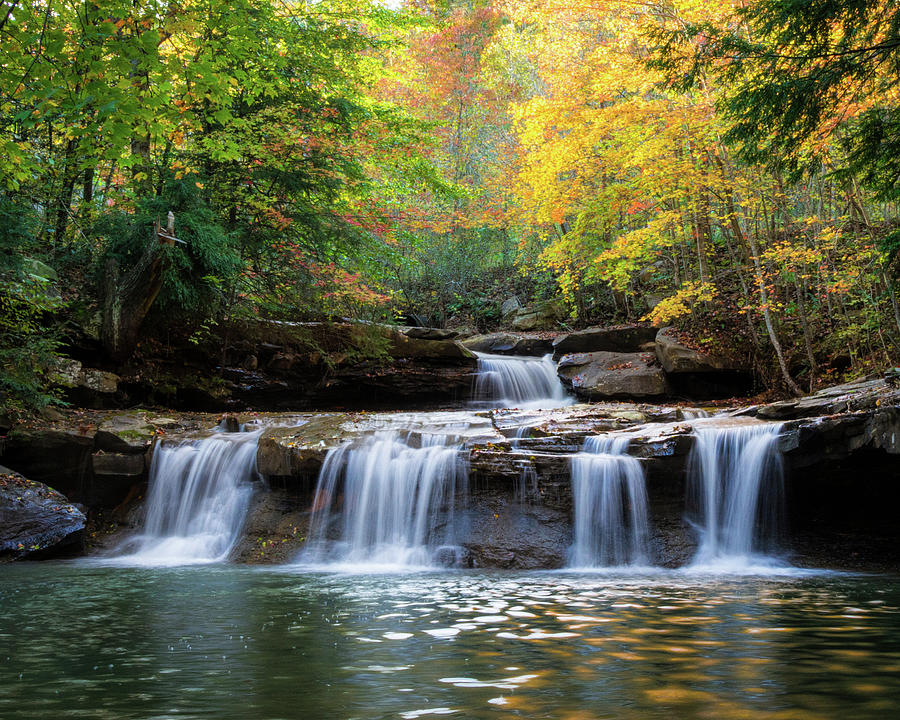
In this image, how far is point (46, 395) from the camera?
8.92 metres

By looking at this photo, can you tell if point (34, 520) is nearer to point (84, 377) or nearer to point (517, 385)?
point (84, 377)

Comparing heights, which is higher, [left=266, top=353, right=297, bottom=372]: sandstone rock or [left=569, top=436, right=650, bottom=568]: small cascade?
[left=266, top=353, right=297, bottom=372]: sandstone rock

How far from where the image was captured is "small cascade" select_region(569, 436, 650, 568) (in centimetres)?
774

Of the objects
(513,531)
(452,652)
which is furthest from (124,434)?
(452,652)

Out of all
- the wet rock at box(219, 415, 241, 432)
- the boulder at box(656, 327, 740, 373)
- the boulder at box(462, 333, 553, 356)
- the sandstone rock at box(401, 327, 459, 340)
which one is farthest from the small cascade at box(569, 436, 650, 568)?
the boulder at box(462, 333, 553, 356)

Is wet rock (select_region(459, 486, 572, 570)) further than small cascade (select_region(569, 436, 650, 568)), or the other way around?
small cascade (select_region(569, 436, 650, 568))

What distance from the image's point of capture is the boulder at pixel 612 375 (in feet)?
45.4

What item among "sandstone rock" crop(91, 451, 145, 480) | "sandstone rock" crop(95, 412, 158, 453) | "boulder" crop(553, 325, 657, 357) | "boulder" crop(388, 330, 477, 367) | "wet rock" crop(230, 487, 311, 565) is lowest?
"wet rock" crop(230, 487, 311, 565)

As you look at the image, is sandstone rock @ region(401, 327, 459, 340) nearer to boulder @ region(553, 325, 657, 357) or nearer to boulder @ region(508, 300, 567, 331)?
boulder @ region(553, 325, 657, 357)

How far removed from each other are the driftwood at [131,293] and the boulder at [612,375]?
9.21 meters

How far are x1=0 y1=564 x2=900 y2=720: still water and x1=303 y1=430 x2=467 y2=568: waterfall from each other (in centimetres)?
269

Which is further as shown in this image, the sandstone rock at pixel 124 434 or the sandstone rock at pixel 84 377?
the sandstone rock at pixel 84 377

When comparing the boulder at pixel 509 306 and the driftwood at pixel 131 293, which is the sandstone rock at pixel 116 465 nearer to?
the driftwood at pixel 131 293

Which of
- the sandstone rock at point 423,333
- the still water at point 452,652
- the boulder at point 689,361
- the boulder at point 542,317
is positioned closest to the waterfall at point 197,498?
the still water at point 452,652
